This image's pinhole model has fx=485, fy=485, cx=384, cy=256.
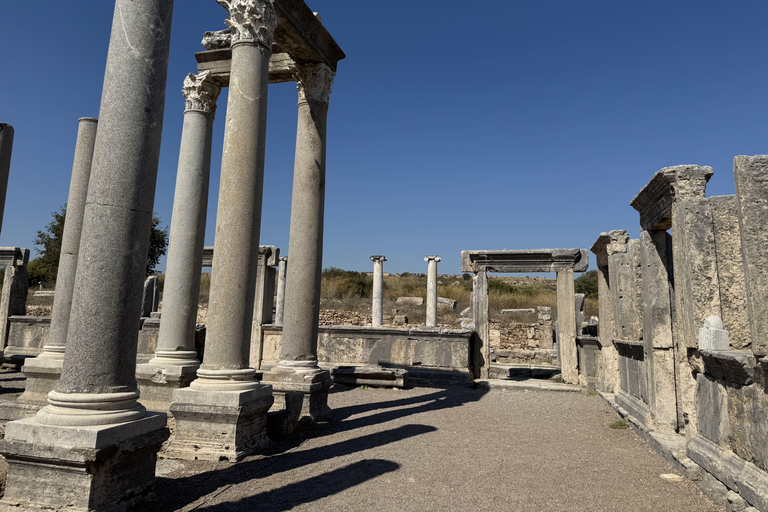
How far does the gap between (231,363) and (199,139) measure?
172 inches

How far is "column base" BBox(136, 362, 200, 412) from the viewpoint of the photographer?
7.16 meters

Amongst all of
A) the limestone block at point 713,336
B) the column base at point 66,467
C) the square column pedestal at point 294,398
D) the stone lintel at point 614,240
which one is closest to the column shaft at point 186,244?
the square column pedestal at point 294,398

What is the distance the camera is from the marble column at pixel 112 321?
3.33 m

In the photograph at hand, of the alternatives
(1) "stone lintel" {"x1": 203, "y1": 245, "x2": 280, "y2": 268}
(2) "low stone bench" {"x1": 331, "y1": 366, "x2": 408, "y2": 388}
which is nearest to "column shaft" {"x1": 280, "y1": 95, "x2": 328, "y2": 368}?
(2) "low stone bench" {"x1": 331, "y1": 366, "x2": 408, "y2": 388}

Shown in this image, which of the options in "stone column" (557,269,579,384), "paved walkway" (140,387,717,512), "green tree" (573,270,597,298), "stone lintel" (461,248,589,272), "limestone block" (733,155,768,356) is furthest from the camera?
"green tree" (573,270,597,298)

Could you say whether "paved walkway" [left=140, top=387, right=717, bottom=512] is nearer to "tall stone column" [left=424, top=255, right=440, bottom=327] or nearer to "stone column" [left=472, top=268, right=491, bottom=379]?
"stone column" [left=472, top=268, right=491, bottom=379]

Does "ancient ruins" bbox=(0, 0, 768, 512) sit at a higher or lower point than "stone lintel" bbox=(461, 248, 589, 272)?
lower

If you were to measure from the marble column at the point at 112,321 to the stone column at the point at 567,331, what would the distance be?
11609 millimetres

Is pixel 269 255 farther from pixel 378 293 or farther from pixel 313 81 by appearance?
pixel 313 81

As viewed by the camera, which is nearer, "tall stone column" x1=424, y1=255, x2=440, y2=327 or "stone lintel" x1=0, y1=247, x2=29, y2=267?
"stone lintel" x1=0, y1=247, x2=29, y2=267

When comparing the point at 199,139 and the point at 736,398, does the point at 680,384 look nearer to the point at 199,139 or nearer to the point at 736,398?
the point at 736,398

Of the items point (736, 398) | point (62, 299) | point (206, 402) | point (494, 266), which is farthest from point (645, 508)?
point (494, 266)

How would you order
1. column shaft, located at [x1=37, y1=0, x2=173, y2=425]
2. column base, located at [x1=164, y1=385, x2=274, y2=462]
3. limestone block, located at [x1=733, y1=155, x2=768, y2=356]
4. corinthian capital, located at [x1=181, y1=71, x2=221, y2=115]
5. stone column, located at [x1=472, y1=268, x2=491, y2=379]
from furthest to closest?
stone column, located at [x1=472, y1=268, x2=491, y2=379]
corinthian capital, located at [x1=181, y1=71, x2=221, y2=115]
column base, located at [x1=164, y1=385, x2=274, y2=462]
limestone block, located at [x1=733, y1=155, x2=768, y2=356]
column shaft, located at [x1=37, y1=0, x2=173, y2=425]

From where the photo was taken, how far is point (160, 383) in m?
7.18
